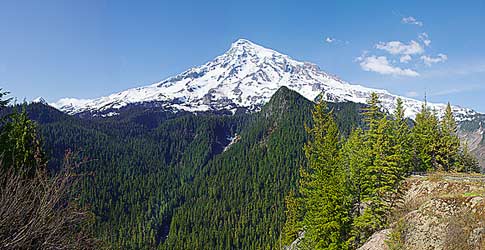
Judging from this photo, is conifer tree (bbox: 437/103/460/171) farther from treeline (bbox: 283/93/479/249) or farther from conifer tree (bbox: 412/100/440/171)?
treeline (bbox: 283/93/479/249)

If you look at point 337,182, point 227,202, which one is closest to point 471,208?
point 337,182

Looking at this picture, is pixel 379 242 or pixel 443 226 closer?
pixel 443 226

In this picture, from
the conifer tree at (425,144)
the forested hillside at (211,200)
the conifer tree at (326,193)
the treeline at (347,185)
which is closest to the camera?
the treeline at (347,185)

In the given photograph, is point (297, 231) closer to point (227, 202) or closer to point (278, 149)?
point (227, 202)

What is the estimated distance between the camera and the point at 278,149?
180875 millimetres

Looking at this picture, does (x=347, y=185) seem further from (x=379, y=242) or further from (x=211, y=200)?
(x=211, y=200)

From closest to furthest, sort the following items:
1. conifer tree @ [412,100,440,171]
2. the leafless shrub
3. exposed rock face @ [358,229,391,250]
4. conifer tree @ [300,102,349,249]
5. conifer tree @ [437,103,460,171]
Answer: the leafless shrub → exposed rock face @ [358,229,391,250] → conifer tree @ [300,102,349,249] → conifer tree @ [412,100,440,171] → conifer tree @ [437,103,460,171]

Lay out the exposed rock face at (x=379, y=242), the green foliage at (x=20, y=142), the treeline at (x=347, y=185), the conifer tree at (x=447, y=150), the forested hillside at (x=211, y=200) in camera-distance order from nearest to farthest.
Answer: the exposed rock face at (x=379, y=242)
the green foliage at (x=20, y=142)
the treeline at (x=347, y=185)
the conifer tree at (x=447, y=150)
the forested hillside at (x=211, y=200)

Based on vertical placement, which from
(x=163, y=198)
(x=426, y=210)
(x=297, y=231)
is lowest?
(x=163, y=198)

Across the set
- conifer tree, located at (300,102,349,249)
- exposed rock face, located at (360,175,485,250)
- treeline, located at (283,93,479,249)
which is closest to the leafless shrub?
exposed rock face, located at (360,175,485,250)

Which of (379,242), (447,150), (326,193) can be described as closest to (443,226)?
(379,242)

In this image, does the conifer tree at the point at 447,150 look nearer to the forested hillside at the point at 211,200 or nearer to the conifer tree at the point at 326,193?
the conifer tree at the point at 326,193

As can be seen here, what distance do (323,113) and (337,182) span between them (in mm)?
5697

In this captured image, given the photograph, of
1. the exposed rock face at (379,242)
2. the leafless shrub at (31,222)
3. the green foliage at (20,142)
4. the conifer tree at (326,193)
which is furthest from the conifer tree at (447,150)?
the leafless shrub at (31,222)
